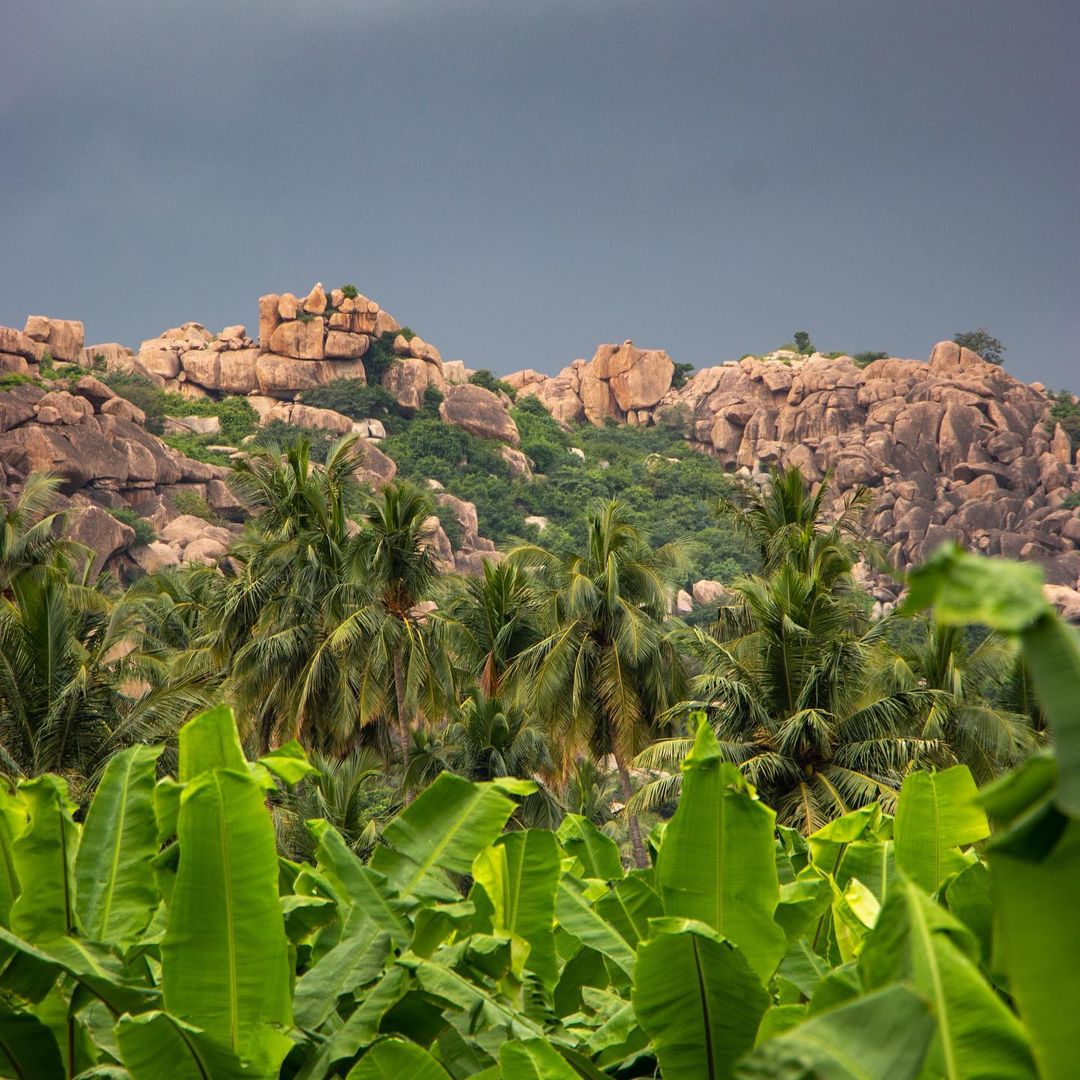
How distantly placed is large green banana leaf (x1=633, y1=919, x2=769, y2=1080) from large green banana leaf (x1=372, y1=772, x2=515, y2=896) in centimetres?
64

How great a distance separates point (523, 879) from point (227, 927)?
2.47 ft

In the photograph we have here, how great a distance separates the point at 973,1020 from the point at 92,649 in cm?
1658

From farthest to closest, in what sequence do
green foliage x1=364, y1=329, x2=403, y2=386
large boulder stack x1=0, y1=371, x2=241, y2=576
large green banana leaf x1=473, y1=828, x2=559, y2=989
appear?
green foliage x1=364, y1=329, x2=403, y2=386, large boulder stack x1=0, y1=371, x2=241, y2=576, large green banana leaf x1=473, y1=828, x2=559, y2=989

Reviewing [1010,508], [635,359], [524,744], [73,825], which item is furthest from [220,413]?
[73,825]

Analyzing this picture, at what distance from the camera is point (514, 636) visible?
840 inches

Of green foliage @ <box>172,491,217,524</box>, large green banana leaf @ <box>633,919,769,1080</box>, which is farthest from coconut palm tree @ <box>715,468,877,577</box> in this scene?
green foliage @ <box>172,491,217,524</box>

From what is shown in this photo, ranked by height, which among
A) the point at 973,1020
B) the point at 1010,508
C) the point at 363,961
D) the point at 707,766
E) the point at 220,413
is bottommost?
the point at 363,961

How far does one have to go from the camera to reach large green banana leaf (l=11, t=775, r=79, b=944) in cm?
192

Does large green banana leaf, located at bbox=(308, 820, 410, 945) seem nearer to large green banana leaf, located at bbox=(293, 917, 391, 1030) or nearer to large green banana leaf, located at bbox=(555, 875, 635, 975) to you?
large green banana leaf, located at bbox=(293, 917, 391, 1030)

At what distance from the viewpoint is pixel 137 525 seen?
4694 centimetres

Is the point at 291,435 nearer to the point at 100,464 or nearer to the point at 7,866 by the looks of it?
the point at 100,464

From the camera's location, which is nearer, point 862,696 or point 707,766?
point 707,766

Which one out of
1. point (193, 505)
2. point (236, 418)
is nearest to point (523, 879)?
point (193, 505)

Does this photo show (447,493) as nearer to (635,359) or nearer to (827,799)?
(635,359)
